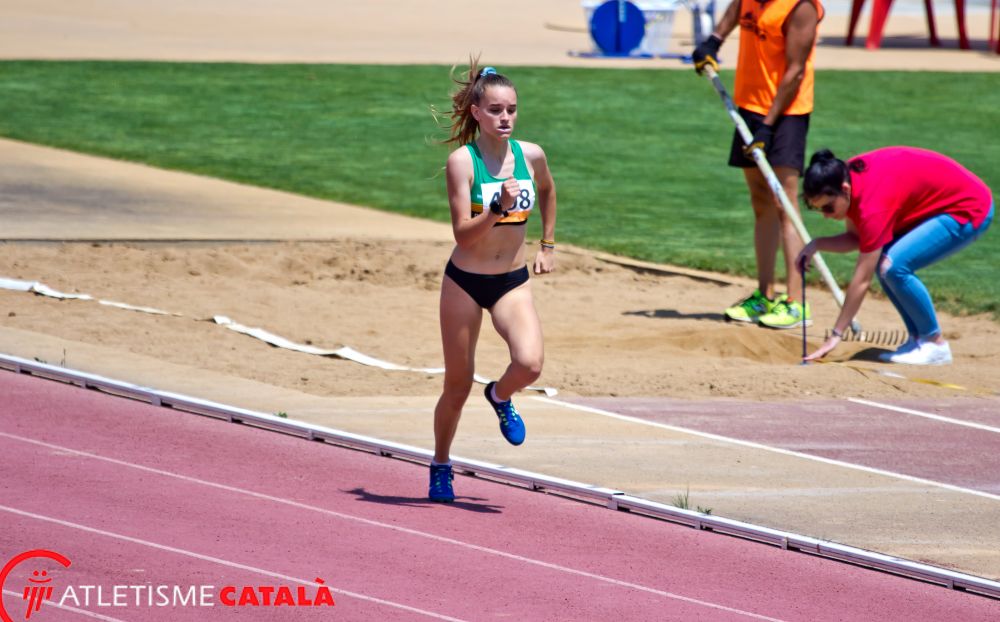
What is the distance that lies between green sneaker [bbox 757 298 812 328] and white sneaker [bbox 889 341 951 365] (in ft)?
3.59

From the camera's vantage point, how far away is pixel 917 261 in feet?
34.6

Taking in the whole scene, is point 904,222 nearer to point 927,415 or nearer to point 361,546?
point 927,415

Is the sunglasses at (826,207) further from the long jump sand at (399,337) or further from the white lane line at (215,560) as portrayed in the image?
the white lane line at (215,560)

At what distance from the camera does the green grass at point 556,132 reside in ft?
50.0

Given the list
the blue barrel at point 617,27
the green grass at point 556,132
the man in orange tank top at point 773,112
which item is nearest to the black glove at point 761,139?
the man in orange tank top at point 773,112

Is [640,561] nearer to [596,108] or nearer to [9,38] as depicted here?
[596,108]

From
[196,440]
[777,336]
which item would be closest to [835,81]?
[777,336]

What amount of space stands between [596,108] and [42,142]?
25.3 ft

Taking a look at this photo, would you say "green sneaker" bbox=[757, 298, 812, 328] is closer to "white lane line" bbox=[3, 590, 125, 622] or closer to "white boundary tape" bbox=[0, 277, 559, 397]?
"white boundary tape" bbox=[0, 277, 559, 397]

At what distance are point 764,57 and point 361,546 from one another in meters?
6.17

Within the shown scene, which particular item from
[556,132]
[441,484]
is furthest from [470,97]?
[556,132]

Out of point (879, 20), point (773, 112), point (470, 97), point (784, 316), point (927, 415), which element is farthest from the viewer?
point (879, 20)

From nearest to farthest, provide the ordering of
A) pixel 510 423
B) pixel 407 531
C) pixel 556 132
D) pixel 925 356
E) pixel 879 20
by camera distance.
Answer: pixel 407 531
pixel 510 423
pixel 925 356
pixel 556 132
pixel 879 20

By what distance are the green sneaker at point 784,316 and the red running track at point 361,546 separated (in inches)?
168
